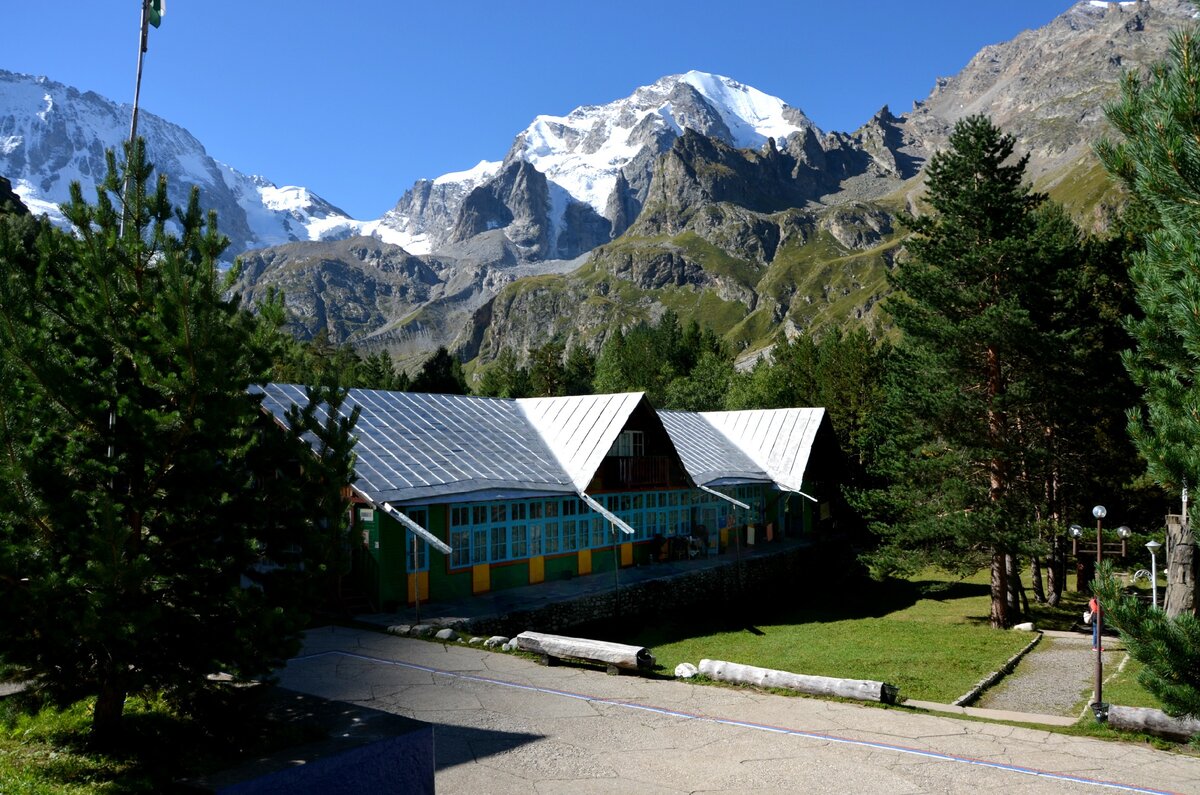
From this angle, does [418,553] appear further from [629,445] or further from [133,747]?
[133,747]

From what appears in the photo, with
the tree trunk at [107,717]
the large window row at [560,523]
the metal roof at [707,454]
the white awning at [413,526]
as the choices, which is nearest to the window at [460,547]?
the large window row at [560,523]

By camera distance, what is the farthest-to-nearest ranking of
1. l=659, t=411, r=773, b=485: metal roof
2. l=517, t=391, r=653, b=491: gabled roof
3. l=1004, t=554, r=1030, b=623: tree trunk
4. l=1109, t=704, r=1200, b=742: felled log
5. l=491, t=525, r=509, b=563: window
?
1. l=659, t=411, r=773, b=485: metal roof
2. l=517, t=391, r=653, b=491: gabled roof
3. l=1004, t=554, r=1030, b=623: tree trunk
4. l=491, t=525, r=509, b=563: window
5. l=1109, t=704, r=1200, b=742: felled log

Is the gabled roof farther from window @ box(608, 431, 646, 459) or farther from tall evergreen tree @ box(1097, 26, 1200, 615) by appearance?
tall evergreen tree @ box(1097, 26, 1200, 615)

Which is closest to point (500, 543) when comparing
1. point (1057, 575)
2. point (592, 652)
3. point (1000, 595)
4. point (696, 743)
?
point (592, 652)

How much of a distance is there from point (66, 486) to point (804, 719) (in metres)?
9.06

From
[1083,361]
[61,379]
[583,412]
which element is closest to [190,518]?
[61,379]

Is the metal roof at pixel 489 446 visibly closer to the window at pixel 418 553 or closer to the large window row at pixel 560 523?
the large window row at pixel 560 523

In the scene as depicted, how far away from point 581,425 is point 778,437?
1369 cm

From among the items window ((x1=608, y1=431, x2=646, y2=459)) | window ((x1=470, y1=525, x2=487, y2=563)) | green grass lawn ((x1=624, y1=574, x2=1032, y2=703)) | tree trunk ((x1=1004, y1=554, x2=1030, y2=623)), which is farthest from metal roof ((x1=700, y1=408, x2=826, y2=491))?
window ((x1=470, y1=525, x2=487, y2=563))

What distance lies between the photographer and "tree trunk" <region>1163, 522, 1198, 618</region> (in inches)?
393

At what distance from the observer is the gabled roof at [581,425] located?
2544 cm

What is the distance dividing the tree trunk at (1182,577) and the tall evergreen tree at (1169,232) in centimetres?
593

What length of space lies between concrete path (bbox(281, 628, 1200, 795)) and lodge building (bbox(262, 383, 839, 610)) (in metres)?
4.92

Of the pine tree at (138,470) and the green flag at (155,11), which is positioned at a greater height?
the green flag at (155,11)
